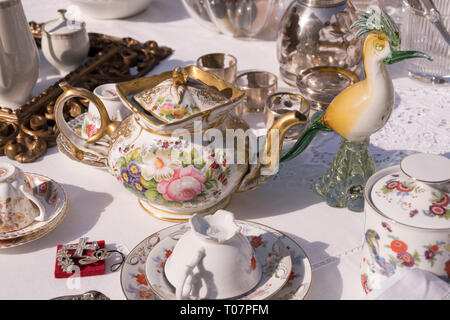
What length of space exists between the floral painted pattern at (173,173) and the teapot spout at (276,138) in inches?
3.7

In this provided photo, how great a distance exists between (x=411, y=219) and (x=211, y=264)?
296 millimetres

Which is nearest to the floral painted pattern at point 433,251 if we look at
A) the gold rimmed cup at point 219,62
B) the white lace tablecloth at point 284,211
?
the white lace tablecloth at point 284,211

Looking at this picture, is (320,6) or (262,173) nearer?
(262,173)

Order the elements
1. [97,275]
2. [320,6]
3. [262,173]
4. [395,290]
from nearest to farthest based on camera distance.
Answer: [395,290] < [97,275] < [262,173] < [320,6]

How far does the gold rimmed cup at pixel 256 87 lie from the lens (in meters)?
1.45

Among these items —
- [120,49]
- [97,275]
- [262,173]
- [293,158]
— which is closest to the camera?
[97,275]

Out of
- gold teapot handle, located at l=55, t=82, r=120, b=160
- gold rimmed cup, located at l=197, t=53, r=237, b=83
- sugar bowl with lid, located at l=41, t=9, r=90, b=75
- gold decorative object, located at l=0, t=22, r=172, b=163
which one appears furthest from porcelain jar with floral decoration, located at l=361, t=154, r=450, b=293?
sugar bowl with lid, located at l=41, t=9, r=90, b=75

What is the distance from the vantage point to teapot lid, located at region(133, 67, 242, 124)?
981mm

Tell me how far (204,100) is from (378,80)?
301 mm

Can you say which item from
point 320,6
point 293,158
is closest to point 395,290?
point 293,158

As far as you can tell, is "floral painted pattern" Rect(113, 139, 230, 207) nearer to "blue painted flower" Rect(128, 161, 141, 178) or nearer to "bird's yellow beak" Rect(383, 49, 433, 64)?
"blue painted flower" Rect(128, 161, 141, 178)

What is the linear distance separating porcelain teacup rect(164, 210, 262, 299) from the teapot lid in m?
0.20

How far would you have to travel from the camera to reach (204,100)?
1.00 metres
